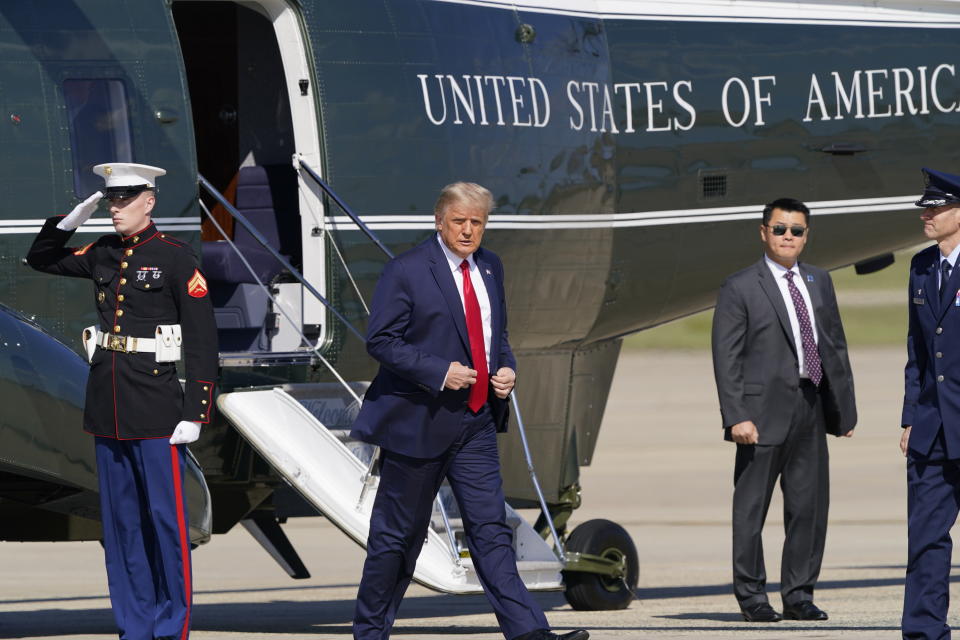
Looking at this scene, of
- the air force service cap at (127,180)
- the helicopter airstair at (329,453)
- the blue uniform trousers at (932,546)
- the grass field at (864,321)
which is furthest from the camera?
the grass field at (864,321)

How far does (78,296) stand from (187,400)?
4.70ft

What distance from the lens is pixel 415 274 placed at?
732 centimetres

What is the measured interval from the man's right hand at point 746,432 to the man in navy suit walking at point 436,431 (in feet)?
8.09

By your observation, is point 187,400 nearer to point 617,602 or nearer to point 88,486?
point 88,486

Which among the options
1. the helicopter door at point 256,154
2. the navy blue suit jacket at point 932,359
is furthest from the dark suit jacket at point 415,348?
the helicopter door at point 256,154

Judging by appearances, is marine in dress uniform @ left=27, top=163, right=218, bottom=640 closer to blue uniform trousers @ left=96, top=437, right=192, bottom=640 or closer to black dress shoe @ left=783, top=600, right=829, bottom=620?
blue uniform trousers @ left=96, top=437, right=192, bottom=640

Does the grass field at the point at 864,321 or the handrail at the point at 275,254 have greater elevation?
the handrail at the point at 275,254

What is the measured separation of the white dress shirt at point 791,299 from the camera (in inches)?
380

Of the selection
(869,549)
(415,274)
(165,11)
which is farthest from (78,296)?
(869,549)

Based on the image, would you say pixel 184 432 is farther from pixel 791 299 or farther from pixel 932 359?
pixel 791 299

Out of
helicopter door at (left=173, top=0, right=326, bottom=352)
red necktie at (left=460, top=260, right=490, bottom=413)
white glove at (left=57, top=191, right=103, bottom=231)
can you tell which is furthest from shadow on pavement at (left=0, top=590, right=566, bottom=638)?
white glove at (left=57, top=191, right=103, bottom=231)

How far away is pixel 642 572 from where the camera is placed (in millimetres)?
14906

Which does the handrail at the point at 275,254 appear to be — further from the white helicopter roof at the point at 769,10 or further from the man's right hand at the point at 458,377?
the white helicopter roof at the point at 769,10

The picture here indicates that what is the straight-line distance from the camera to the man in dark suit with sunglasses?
31.4 ft
